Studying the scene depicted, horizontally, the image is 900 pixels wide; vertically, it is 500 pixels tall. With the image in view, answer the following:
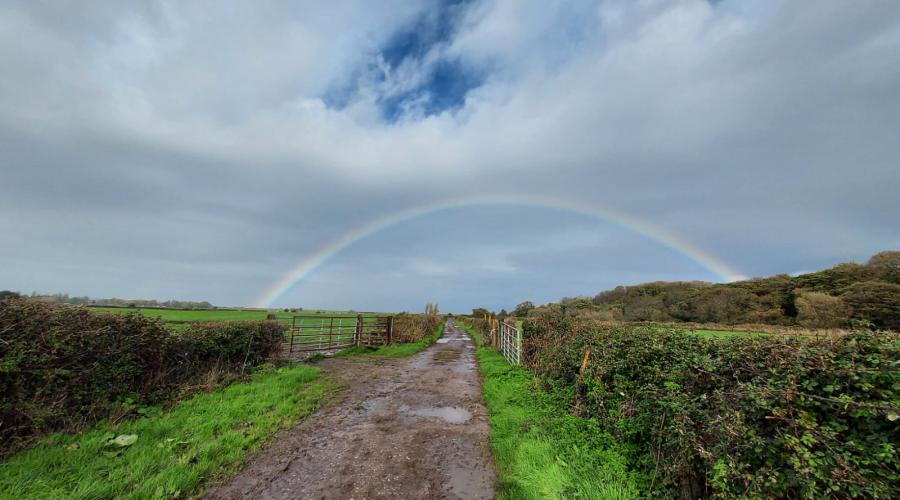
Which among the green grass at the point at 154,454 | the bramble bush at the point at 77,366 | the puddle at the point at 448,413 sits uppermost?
the bramble bush at the point at 77,366

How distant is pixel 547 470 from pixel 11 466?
6491mm

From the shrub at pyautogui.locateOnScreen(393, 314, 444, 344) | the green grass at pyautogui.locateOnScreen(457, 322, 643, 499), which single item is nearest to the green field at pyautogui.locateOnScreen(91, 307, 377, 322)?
the shrub at pyautogui.locateOnScreen(393, 314, 444, 344)

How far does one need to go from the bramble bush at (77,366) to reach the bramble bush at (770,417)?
800cm

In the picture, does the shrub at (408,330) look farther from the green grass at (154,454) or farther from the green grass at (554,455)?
the green grass at (554,455)

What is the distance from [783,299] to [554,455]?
62856mm

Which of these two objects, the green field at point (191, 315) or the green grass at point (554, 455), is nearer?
the green grass at point (554, 455)

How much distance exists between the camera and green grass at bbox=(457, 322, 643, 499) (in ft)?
12.5

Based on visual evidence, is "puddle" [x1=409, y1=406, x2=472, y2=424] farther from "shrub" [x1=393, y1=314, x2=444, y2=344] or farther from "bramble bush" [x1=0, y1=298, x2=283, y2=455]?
"shrub" [x1=393, y1=314, x2=444, y2=344]

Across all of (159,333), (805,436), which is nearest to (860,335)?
(805,436)

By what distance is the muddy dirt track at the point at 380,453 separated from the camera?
424 cm

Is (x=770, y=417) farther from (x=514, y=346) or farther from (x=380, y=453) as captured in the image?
(x=514, y=346)

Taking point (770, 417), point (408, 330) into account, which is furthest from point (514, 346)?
point (408, 330)

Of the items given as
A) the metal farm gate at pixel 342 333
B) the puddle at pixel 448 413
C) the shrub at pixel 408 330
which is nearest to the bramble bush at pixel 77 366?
the puddle at pixel 448 413

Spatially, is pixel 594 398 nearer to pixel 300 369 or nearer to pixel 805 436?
pixel 805 436
